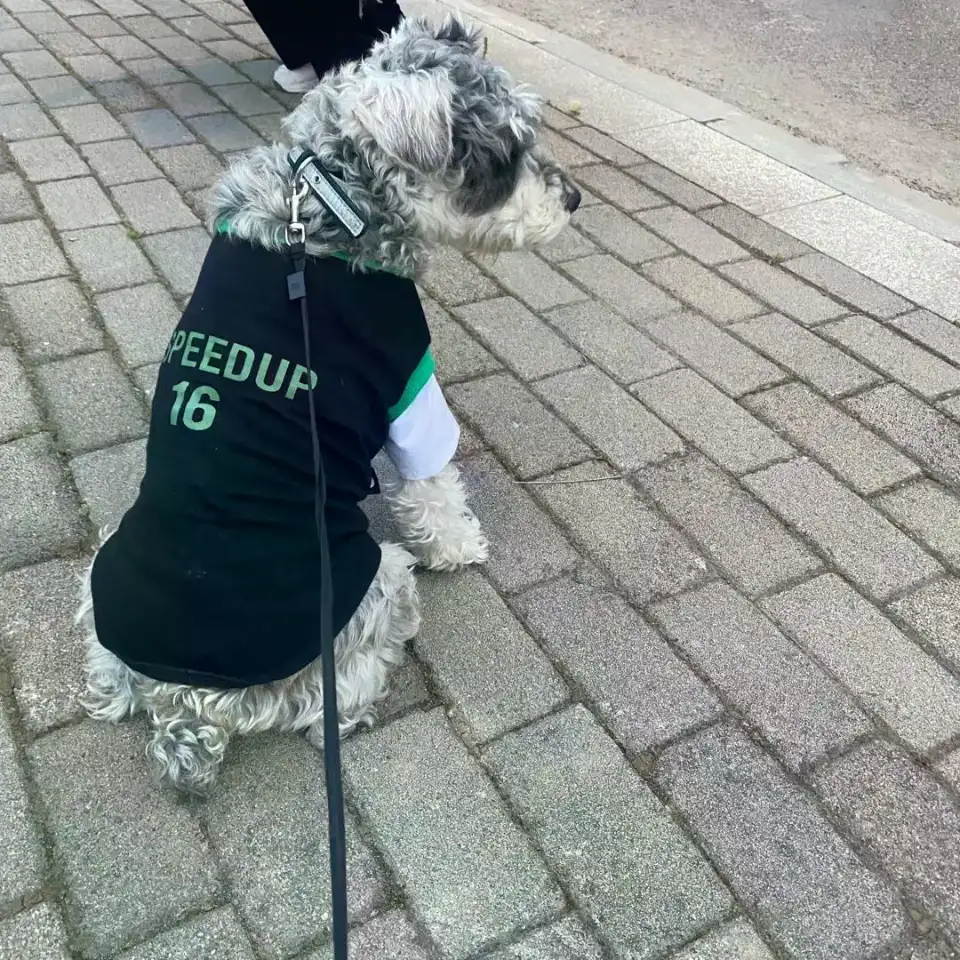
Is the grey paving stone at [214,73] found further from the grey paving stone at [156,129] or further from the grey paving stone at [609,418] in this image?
the grey paving stone at [609,418]

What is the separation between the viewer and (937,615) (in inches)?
113

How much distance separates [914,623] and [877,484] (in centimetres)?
68

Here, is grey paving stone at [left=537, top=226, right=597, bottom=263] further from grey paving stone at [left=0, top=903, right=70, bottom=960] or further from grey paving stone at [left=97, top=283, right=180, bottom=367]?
grey paving stone at [left=0, top=903, right=70, bottom=960]

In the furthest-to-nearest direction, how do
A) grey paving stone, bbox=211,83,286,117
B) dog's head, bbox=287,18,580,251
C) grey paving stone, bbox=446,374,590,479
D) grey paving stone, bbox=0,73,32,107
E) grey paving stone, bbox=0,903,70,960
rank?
grey paving stone, bbox=211,83,286,117
grey paving stone, bbox=0,73,32,107
grey paving stone, bbox=446,374,590,479
dog's head, bbox=287,18,580,251
grey paving stone, bbox=0,903,70,960

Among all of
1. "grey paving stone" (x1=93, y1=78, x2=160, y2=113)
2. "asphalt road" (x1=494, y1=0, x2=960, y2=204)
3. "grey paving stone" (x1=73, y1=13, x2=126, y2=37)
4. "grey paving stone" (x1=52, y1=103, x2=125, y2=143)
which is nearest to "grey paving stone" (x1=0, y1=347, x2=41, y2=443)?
"grey paving stone" (x1=52, y1=103, x2=125, y2=143)

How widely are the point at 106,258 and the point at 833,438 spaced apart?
11.3 feet

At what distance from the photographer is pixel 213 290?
84.4 inches

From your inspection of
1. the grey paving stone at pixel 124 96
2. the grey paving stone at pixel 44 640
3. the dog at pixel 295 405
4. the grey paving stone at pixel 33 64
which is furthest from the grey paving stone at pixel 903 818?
the grey paving stone at pixel 33 64

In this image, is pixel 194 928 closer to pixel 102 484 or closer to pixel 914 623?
pixel 102 484

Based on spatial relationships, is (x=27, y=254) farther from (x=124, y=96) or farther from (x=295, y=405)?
(x=295, y=405)

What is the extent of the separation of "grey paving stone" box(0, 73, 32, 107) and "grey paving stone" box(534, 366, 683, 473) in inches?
168

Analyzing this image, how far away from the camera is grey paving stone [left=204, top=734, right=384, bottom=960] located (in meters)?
2.04

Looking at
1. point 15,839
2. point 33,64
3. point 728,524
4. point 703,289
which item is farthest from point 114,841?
point 33,64

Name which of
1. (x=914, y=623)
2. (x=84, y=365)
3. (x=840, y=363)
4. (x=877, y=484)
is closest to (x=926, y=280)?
(x=840, y=363)
